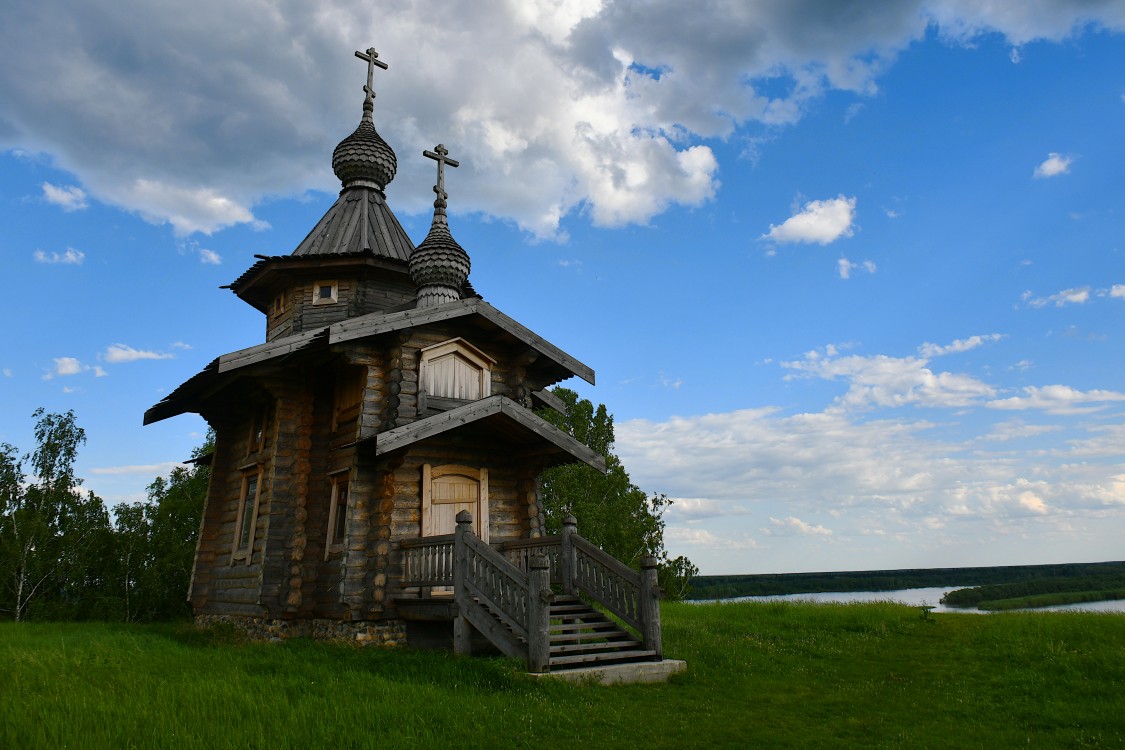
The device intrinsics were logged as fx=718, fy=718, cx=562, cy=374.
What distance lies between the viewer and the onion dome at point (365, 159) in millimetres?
20792

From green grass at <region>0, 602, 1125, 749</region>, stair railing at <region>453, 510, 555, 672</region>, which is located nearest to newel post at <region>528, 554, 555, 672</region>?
stair railing at <region>453, 510, 555, 672</region>

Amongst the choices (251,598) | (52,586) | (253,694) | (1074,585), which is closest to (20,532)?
(52,586)

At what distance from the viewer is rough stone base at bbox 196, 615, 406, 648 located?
13.2 m

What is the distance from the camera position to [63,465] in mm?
28297

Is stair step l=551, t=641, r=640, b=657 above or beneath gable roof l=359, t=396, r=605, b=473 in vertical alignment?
beneath

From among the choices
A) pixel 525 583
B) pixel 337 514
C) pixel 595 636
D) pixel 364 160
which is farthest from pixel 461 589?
pixel 364 160

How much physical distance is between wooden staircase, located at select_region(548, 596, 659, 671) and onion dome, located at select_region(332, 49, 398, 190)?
14.0 meters

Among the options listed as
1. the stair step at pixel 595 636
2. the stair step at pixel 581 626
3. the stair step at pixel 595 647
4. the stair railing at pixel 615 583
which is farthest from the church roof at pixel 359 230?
the stair step at pixel 595 647

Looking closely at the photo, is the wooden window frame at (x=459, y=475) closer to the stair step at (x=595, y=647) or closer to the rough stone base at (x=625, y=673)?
the stair step at (x=595, y=647)

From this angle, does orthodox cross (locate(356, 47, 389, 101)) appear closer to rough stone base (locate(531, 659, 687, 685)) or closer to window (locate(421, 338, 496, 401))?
window (locate(421, 338, 496, 401))

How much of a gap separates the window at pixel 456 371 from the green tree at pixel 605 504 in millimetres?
14604

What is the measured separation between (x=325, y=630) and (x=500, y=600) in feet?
15.2

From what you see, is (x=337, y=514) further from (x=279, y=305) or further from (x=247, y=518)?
(x=279, y=305)

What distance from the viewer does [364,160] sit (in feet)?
68.1
